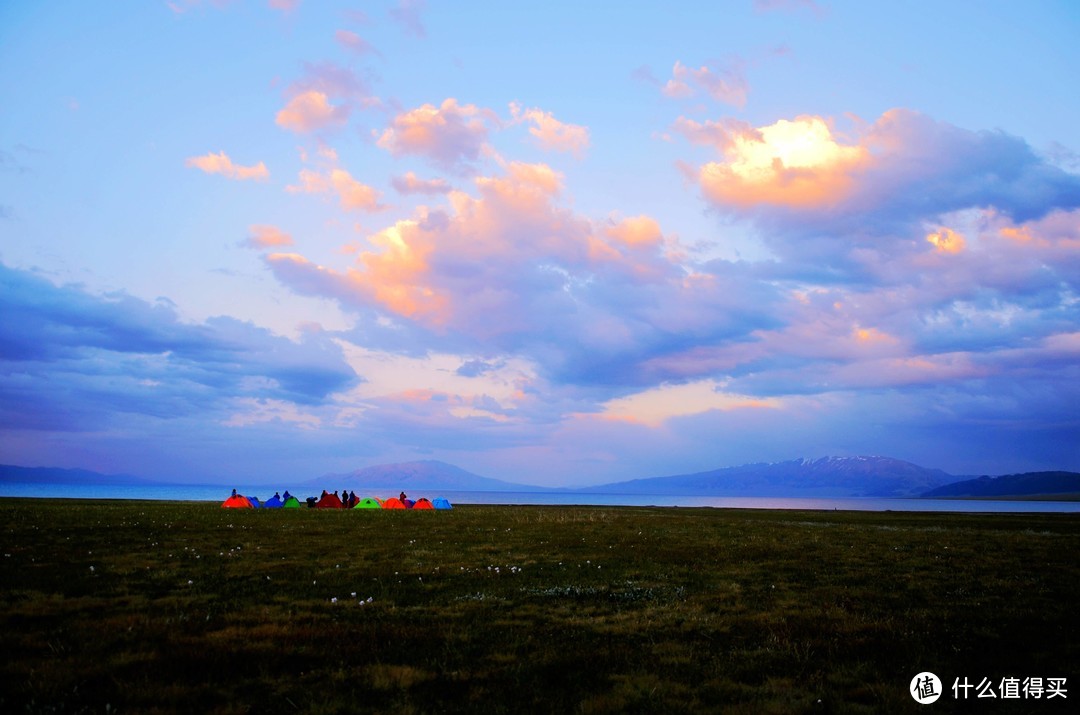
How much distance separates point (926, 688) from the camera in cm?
1022

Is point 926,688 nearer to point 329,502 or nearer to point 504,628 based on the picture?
point 504,628

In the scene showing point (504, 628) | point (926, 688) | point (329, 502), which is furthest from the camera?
point (329, 502)

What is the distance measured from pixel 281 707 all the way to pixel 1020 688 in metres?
12.1

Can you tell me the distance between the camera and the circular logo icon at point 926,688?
9.75 metres

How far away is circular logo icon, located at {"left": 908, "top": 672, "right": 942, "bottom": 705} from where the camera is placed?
9.75m

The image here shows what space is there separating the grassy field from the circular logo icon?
176 millimetres

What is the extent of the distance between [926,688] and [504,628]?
8091 mm

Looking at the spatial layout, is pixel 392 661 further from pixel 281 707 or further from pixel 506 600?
pixel 506 600

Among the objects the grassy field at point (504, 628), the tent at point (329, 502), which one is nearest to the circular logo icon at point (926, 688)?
the grassy field at point (504, 628)

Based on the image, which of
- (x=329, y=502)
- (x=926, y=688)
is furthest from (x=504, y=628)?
(x=329, y=502)

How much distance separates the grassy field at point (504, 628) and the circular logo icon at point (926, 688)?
0.58ft

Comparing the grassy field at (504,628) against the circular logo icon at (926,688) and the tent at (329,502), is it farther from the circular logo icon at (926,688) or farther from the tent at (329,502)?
the tent at (329,502)

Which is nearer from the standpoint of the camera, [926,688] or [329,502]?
[926,688]

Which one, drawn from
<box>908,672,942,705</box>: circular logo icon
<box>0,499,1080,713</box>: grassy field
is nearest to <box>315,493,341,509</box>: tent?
<box>0,499,1080,713</box>: grassy field
